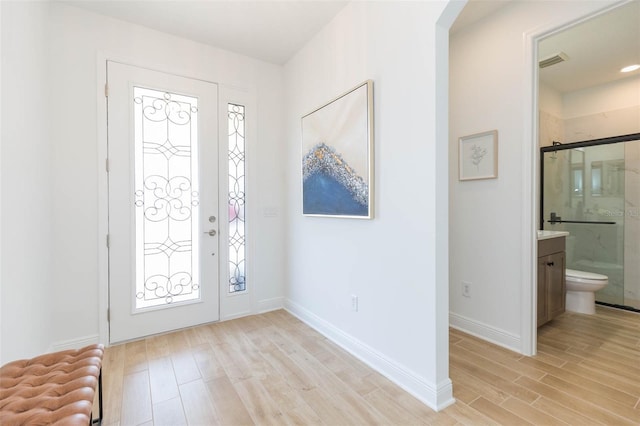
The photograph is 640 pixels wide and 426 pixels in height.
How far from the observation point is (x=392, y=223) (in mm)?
1938

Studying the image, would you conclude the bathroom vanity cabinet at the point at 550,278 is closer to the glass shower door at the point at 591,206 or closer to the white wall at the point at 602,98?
the glass shower door at the point at 591,206

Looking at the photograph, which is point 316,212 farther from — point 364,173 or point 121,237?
point 121,237

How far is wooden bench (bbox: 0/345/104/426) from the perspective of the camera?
3.27ft

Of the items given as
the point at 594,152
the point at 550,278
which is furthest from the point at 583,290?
the point at 594,152

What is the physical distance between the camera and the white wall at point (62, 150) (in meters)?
1.71

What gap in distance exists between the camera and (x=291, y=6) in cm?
232

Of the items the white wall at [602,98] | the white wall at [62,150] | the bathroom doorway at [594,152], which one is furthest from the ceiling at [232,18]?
the white wall at [602,98]

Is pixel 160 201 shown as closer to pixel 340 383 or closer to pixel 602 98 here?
A: pixel 340 383


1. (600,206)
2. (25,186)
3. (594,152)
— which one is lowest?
(600,206)

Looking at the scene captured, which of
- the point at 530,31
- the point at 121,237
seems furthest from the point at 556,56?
the point at 121,237

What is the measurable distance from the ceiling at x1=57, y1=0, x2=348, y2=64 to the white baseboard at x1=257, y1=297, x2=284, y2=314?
268 centimetres

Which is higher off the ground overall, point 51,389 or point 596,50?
point 596,50

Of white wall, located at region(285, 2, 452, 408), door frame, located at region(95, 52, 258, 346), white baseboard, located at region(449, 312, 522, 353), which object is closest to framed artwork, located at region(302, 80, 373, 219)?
white wall, located at region(285, 2, 452, 408)

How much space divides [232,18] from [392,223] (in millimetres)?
2178
